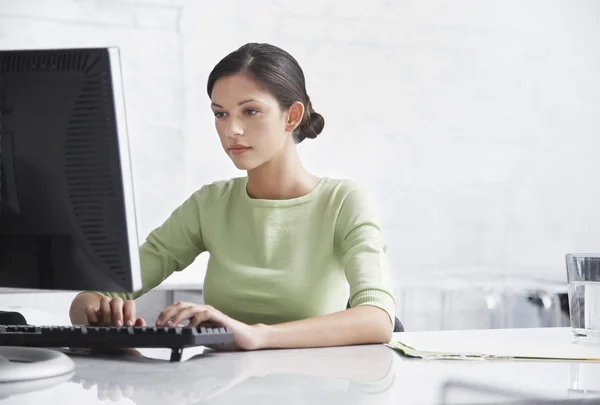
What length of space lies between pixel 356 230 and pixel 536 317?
6.63ft

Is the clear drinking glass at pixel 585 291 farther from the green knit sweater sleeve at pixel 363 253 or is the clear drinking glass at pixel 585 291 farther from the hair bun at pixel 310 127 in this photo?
the hair bun at pixel 310 127

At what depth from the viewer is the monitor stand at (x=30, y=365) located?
0.83 meters

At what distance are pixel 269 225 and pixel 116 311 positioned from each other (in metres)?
0.47

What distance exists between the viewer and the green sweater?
1.59 metres

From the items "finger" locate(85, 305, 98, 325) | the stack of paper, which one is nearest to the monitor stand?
"finger" locate(85, 305, 98, 325)

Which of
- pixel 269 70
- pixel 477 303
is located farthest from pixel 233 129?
pixel 477 303

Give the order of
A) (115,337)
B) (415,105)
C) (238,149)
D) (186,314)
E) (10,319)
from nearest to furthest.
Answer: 1. (115,337)
2. (186,314)
3. (10,319)
4. (238,149)
5. (415,105)

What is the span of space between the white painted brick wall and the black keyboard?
1.79 m

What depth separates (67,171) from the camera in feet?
2.91

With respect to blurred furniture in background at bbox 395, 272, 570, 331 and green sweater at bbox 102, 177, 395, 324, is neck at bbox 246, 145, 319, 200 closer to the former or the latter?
green sweater at bbox 102, 177, 395, 324

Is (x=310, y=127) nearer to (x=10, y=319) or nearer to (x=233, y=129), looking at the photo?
(x=233, y=129)

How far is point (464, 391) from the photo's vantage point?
0.85m

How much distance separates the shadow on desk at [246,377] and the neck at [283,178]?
1.97 feet

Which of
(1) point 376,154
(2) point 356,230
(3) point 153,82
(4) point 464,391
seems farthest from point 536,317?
(4) point 464,391
